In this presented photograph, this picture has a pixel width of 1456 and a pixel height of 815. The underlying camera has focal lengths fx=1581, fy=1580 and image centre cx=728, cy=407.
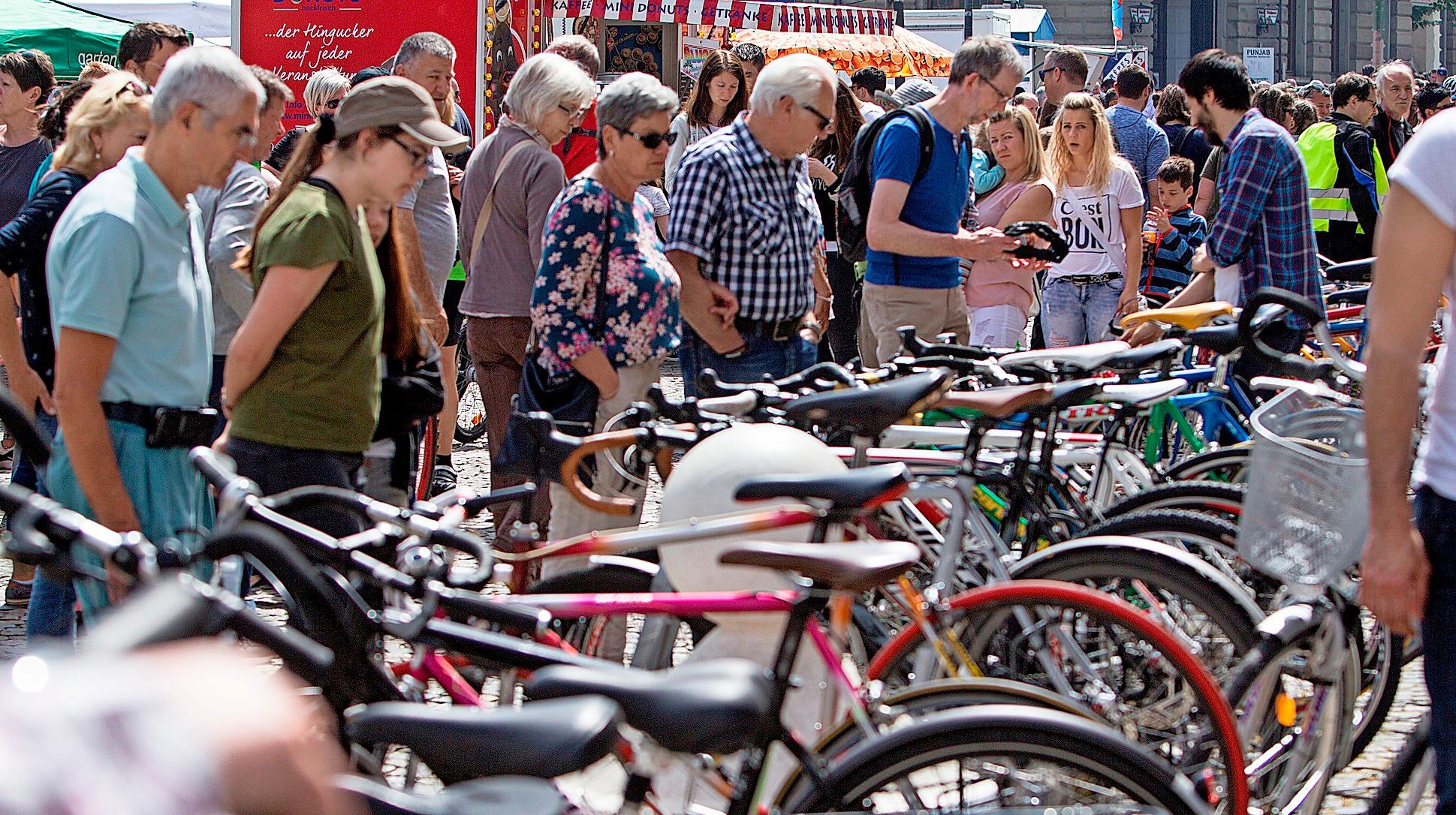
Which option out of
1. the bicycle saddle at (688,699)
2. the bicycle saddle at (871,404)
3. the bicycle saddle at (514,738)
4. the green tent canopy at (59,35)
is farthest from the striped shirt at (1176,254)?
the green tent canopy at (59,35)

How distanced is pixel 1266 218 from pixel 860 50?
1508cm

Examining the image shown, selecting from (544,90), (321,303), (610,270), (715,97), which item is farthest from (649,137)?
(715,97)

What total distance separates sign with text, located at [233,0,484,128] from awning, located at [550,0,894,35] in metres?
1.30

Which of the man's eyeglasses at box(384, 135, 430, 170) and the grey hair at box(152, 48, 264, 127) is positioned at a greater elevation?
the grey hair at box(152, 48, 264, 127)

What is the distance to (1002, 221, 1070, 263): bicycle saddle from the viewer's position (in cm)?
546

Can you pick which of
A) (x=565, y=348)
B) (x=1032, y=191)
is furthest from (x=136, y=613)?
(x=1032, y=191)

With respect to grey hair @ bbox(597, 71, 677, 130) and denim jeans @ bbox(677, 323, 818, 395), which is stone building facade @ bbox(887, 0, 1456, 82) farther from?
grey hair @ bbox(597, 71, 677, 130)

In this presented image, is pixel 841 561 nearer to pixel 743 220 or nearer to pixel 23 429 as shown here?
pixel 23 429

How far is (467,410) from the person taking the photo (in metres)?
8.62

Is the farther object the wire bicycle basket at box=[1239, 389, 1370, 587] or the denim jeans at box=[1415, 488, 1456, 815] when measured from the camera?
the wire bicycle basket at box=[1239, 389, 1370, 587]

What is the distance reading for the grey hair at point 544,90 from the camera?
523 cm

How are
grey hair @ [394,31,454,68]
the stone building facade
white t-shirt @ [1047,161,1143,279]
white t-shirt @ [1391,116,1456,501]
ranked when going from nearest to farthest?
white t-shirt @ [1391,116,1456,501] < grey hair @ [394,31,454,68] < white t-shirt @ [1047,161,1143,279] < the stone building facade

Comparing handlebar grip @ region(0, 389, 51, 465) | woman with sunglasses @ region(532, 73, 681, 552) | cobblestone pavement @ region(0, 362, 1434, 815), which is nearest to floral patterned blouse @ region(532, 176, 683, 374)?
woman with sunglasses @ region(532, 73, 681, 552)

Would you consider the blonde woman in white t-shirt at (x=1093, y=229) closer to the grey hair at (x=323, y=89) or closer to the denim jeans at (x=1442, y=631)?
the grey hair at (x=323, y=89)
